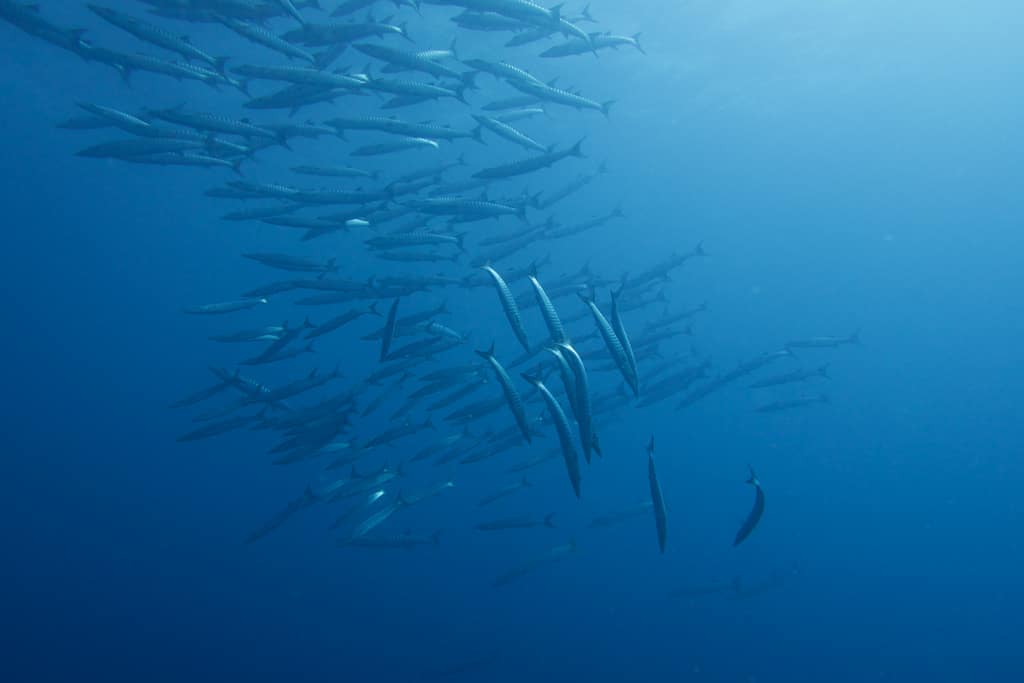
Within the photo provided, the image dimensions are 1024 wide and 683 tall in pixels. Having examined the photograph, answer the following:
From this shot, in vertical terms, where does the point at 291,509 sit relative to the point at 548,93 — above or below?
below

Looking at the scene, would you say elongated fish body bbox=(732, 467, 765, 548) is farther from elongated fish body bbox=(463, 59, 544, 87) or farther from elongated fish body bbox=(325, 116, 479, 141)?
elongated fish body bbox=(463, 59, 544, 87)

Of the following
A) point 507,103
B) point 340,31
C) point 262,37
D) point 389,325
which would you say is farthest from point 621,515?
point 262,37

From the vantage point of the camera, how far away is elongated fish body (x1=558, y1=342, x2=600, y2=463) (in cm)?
356

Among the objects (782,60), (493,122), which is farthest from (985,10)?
(493,122)

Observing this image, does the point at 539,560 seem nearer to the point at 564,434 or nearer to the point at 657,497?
the point at 657,497

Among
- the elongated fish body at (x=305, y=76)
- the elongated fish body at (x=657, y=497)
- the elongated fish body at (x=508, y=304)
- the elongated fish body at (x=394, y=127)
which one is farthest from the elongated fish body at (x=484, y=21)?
the elongated fish body at (x=657, y=497)

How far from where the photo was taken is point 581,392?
3568mm

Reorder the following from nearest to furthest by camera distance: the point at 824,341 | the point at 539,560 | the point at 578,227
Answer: the point at 539,560, the point at 578,227, the point at 824,341

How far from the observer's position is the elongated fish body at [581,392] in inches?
140

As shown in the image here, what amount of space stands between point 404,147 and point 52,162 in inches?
955

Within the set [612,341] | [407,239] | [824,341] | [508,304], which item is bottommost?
[824,341]

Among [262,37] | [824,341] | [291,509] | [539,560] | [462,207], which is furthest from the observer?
[824,341]

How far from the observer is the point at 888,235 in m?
49.2

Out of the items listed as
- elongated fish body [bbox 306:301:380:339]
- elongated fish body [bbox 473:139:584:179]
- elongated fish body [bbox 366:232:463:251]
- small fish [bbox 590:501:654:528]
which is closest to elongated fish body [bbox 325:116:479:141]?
elongated fish body [bbox 473:139:584:179]
